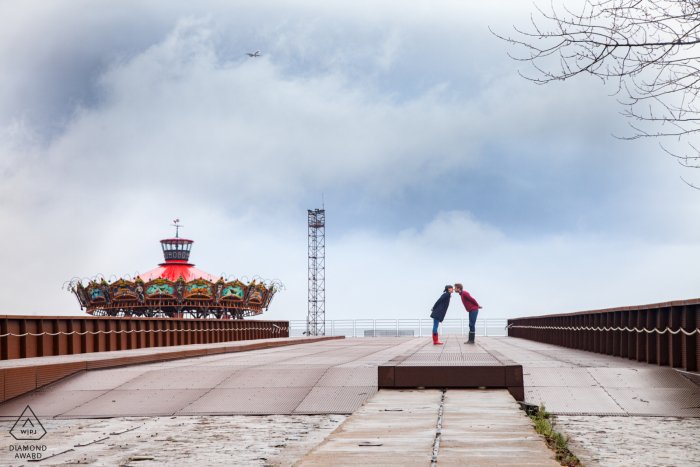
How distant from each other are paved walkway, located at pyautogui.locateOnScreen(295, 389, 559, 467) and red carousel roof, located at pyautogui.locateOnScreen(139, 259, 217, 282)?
62625 millimetres

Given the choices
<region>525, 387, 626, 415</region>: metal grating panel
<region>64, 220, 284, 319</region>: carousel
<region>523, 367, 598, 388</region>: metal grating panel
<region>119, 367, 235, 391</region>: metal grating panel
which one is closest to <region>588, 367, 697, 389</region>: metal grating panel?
<region>523, 367, 598, 388</region>: metal grating panel

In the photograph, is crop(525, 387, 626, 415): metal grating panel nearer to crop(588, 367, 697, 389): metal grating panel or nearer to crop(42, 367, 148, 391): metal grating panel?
crop(588, 367, 697, 389): metal grating panel

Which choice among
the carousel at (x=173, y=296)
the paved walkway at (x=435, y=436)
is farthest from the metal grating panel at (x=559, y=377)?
the carousel at (x=173, y=296)

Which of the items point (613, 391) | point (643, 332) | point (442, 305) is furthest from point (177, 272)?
point (613, 391)

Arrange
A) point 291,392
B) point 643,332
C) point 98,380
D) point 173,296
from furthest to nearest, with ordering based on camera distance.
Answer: point 173,296
point 643,332
point 98,380
point 291,392

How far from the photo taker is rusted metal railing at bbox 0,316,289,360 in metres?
18.8

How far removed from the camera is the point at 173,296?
61531 millimetres

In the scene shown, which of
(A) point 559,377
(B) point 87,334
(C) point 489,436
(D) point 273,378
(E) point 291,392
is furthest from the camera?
(B) point 87,334

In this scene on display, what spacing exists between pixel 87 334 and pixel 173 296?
39912mm

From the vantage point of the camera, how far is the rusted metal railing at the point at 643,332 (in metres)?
12.0

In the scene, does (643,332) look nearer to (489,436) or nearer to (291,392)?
(291,392)

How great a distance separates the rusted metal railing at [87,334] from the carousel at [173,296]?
85.4 feet

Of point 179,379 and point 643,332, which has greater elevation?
point 643,332

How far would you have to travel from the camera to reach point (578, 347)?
22750mm
